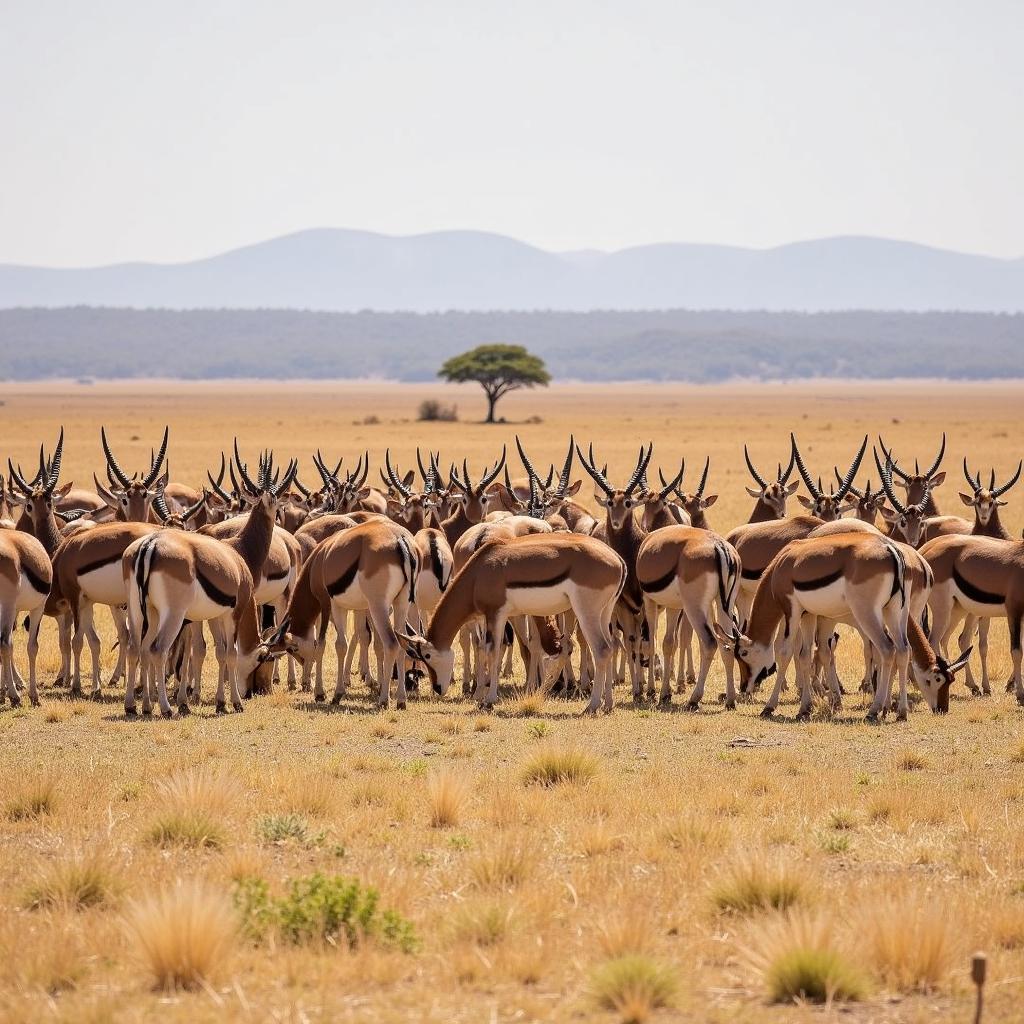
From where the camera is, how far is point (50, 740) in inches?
556

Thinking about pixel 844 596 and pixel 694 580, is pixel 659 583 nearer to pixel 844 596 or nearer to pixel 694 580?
pixel 694 580

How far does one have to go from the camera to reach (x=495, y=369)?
345 ft

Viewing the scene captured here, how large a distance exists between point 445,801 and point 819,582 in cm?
548

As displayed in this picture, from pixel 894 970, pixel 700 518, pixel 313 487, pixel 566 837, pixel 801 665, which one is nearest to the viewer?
pixel 894 970

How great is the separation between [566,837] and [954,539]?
8147 mm

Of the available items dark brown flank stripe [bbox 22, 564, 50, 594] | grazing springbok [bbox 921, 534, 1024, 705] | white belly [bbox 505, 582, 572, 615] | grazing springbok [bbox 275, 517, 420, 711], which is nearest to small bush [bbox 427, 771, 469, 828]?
white belly [bbox 505, 582, 572, 615]

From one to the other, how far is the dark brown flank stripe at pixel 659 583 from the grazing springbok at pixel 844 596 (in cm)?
101

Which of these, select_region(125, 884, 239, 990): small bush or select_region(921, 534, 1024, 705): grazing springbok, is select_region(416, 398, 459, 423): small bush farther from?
select_region(125, 884, 239, 990): small bush

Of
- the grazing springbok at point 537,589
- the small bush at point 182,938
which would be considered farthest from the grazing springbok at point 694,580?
the small bush at point 182,938

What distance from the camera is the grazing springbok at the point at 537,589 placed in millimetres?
15875

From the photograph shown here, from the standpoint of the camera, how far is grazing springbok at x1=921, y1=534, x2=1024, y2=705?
651 inches

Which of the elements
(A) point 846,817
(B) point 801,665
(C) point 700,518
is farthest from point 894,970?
(C) point 700,518

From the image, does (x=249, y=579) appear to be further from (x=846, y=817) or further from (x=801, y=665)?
(x=846, y=817)

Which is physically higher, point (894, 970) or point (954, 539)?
point (954, 539)
